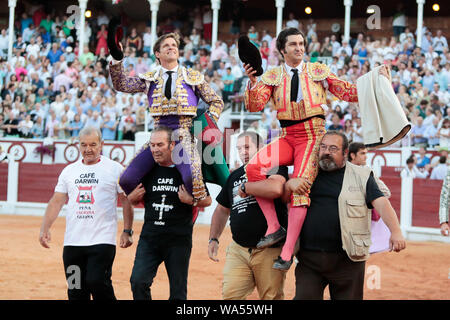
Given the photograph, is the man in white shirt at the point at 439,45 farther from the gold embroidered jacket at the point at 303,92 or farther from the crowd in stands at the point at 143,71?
the gold embroidered jacket at the point at 303,92

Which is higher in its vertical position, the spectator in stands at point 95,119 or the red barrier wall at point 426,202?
the spectator in stands at point 95,119

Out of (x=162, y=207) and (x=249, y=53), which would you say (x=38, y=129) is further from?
(x=249, y=53)

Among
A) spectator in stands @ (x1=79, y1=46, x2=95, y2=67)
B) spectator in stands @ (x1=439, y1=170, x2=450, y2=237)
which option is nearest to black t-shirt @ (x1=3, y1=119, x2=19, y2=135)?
spectator in stands @ (x1=79, y1=46, x2=95, y2=67)

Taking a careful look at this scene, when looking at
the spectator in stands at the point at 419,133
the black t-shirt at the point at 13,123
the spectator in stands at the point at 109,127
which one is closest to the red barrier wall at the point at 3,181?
the black t-shirt at the point at 13,123

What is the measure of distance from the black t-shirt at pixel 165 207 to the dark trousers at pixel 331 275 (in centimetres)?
93

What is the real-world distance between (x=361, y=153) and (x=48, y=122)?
485 inches

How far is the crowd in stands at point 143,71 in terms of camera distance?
13031 millimetres

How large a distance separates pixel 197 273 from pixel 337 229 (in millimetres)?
3970

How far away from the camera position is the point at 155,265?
456 cm

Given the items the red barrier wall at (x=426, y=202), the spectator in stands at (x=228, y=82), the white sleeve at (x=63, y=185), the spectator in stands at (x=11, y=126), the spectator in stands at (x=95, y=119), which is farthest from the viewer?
the spectator in stands at (x=11, y=126)

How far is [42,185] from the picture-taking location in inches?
581

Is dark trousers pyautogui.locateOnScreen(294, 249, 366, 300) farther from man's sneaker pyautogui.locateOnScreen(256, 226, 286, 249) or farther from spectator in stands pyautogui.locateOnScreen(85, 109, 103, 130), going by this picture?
spectator in stands pyautogui.locateOnScreen(85, 109, 103, 130)

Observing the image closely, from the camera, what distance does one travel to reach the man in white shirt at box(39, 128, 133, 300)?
184 inches

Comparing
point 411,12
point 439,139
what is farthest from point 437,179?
point 411,12
